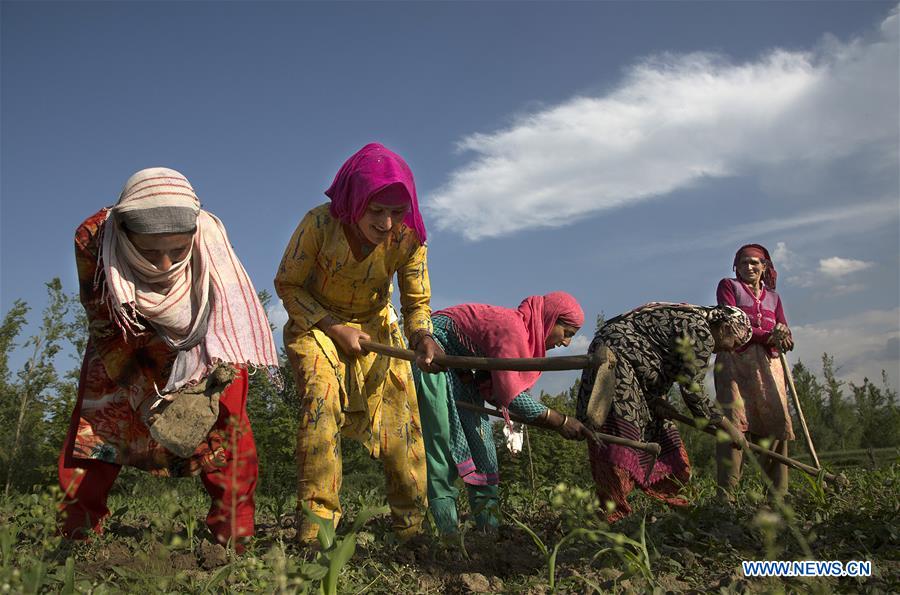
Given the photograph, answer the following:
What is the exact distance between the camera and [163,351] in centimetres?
348

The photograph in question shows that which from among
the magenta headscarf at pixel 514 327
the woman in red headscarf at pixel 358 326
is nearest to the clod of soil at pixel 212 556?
the woman in red headscarf at pixel 358 326

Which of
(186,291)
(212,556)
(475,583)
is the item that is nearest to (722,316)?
(475,583)

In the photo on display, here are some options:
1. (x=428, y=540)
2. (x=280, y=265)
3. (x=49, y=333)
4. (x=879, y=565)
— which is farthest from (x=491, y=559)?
(x=49, y=333)

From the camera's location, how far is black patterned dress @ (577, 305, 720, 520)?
4.08 metres

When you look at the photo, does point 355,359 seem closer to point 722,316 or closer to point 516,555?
point 516,555

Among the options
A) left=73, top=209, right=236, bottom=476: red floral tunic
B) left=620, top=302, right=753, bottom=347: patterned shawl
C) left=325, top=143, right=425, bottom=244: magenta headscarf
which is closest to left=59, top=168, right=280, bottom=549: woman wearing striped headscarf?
left=73, top=209, right=236, bottom=476: red floral tunic

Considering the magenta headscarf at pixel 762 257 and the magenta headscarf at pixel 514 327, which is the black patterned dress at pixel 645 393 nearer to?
the magenta headscarf at pixel 514 327

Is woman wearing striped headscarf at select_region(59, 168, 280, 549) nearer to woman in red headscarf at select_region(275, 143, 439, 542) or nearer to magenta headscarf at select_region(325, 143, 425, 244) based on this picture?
Answer: woman in red headscarf at select_region(275, 143, 439, 542)

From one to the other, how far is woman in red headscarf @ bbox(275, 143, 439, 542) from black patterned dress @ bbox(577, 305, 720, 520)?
3.44ft

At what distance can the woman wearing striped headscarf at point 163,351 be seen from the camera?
3.19m

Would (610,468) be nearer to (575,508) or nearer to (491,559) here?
(491,559)

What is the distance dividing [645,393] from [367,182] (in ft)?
6.74

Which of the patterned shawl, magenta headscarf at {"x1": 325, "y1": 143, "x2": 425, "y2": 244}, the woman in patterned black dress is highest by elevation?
magenta headscarf at {"x1": 325, "y1": 143, "x2": 425, "y2": 244}

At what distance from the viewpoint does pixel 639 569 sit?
97.5 inches
